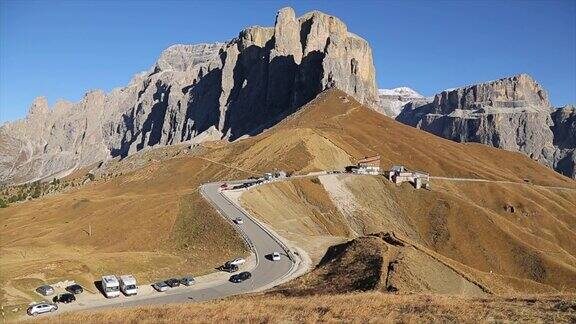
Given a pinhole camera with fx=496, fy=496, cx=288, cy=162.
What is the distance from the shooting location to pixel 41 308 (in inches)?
1588

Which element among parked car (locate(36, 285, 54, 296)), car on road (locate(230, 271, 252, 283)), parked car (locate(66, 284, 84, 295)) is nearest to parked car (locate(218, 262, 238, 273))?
car on road (locate(230, 271, 252, 283))

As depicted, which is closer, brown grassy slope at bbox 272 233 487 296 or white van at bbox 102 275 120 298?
brown grassy slope at bbox 272 233 487 296

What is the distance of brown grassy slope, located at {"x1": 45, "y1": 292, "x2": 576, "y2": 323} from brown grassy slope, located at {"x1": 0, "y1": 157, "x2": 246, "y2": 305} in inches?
728

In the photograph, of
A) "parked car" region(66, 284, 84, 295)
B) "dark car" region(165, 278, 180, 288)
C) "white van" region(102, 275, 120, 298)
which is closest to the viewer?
"white van" region(102, 275, 120, 298)

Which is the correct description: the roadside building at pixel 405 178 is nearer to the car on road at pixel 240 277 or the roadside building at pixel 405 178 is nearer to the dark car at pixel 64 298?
the car on road at pixel 240 277

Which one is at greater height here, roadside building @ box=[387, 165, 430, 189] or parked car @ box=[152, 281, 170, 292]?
roadside building @ box=[387, 165, 430, 189]

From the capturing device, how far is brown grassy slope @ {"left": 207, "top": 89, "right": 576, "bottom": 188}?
126 m

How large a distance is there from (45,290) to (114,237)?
1141 inches

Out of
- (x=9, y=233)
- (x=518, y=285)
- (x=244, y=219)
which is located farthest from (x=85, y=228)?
(x=518, y=285)

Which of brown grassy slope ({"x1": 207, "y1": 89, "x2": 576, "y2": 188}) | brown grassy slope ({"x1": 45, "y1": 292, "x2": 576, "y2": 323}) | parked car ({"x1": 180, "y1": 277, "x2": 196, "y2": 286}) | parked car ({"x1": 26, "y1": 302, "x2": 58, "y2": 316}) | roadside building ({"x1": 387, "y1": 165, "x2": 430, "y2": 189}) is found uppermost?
brown grassy slope ({"x1": 207, "y1": 89, "x2": 576, "y2": 188})

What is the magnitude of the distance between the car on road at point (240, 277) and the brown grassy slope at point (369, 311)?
51.4 ft

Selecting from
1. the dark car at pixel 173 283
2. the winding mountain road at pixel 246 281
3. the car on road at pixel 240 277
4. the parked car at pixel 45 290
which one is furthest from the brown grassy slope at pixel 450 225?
the parked car at pixel 45 290

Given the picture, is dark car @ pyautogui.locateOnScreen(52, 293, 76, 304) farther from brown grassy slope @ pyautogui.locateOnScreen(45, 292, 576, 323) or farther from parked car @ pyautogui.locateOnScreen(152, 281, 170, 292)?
brown grassy slope @ pyautogui.locateOnScreen(45, 292, 576, 323)

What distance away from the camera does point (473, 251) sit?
9288 cm
